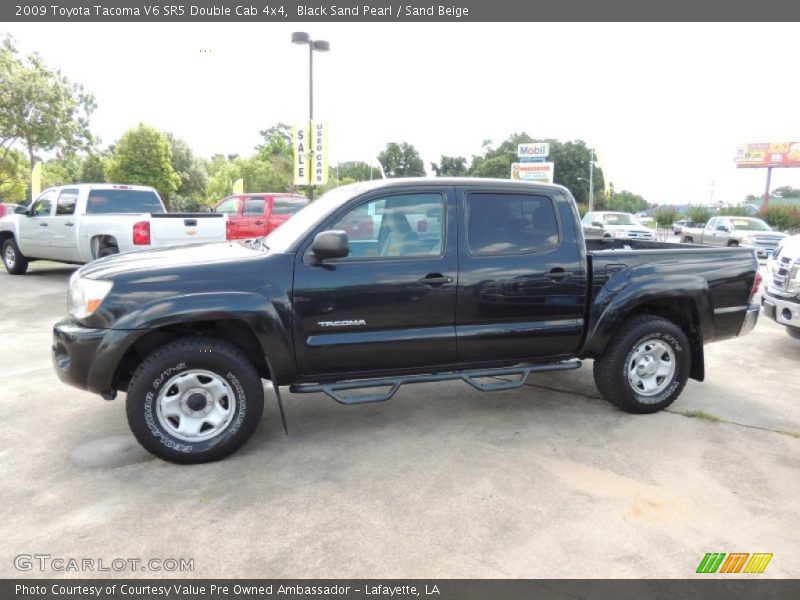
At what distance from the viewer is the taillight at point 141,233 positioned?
9742 mm

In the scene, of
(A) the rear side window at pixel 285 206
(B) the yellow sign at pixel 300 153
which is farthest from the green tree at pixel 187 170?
(A) the rear side window at pixel 285 206

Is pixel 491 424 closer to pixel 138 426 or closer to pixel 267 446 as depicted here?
pixel 267 446

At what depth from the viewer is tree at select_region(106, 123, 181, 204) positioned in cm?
3903

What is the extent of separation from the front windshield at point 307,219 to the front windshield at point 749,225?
19538 mm

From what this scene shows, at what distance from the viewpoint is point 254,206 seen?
42.8 ft

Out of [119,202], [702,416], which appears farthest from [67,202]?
[702,416]

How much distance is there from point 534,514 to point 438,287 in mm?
1593

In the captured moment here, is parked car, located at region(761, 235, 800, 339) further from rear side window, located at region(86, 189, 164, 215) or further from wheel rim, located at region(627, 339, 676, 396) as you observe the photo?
rear side window, located at region(86, 189, 164, 215)

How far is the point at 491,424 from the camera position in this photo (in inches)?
172

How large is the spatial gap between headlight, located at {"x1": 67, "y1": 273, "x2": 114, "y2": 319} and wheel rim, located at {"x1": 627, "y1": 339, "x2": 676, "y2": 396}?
3858 millimetres

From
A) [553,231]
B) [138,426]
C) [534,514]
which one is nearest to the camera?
[534,514]

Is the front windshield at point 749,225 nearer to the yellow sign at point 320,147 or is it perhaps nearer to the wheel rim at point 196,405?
the yellow sign at point 320,147

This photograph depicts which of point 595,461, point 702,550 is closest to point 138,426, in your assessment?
point 595,461

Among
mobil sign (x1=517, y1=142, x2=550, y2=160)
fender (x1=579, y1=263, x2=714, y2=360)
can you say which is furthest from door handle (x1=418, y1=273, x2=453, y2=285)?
mobil sign (x1=517, y1=142, x2=550, y2=160)
